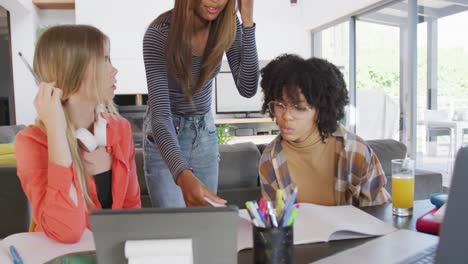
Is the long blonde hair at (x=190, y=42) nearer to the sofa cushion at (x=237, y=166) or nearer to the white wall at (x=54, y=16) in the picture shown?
the sofa cushion at (x=237, y=166)

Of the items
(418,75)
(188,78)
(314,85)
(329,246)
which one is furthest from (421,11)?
(329,246)

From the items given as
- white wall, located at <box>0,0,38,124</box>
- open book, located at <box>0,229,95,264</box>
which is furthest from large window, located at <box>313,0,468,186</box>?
white wall, located at <box>0,0,38,124</box>

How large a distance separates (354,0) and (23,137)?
453 centimetres

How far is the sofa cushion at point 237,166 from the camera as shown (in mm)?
2424

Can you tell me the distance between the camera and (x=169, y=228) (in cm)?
54

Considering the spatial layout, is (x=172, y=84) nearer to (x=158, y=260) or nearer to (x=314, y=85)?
(x=314, y=85)

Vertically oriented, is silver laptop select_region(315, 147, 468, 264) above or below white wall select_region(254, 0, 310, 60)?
below

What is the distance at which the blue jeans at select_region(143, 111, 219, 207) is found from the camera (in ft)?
4.28

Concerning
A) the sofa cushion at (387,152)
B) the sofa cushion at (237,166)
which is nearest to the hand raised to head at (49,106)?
the sofa cushion at (237,166)

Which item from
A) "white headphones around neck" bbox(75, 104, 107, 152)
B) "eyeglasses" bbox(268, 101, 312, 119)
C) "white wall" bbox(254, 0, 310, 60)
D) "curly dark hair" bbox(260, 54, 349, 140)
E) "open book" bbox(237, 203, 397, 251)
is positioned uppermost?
"white wall" bbox(254, 0, 310, 60)

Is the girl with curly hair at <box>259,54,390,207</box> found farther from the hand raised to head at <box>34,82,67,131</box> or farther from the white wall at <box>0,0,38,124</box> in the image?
the white wall at <box>0,0,38,124</box>

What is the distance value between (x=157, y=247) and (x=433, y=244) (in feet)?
1.76

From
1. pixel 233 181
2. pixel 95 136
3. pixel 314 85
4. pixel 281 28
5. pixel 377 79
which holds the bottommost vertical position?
pixel 233 181

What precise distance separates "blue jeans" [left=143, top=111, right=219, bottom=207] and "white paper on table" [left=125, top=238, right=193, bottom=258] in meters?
0.75
